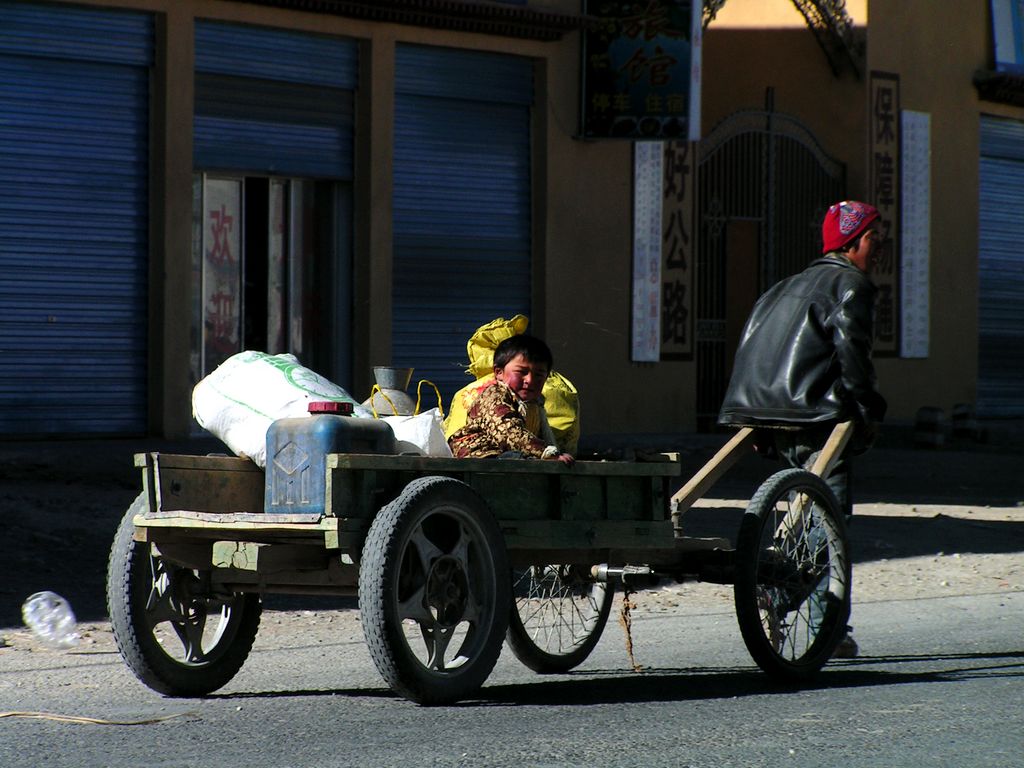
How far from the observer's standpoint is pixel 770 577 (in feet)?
22.3

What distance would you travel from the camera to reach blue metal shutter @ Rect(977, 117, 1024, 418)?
24812 mm

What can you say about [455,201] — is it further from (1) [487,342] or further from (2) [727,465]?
(2) [727,465]

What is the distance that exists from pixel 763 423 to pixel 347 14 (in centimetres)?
1034

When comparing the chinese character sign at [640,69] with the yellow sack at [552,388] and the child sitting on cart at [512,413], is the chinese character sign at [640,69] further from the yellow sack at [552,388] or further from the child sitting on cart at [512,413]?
the child sitting on cart at [512,413]

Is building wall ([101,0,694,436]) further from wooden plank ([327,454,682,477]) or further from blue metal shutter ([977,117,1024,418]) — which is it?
wooden plank ([327,454,682,477])

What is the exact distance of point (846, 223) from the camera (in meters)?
7.69

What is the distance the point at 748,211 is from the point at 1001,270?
221 inches

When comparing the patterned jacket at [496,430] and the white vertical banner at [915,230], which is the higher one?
the white vertical banner at [915,230]

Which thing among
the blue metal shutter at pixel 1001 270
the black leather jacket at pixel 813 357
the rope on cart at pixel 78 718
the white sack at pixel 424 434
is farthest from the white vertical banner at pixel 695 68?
the rope on cart at pixel 78 718

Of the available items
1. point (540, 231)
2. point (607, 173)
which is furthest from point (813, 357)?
point (607, 173)

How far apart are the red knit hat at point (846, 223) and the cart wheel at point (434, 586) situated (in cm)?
252

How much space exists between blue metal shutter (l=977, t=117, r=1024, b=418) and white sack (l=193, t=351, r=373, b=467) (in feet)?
64.2

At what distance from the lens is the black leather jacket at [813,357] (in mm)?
7340

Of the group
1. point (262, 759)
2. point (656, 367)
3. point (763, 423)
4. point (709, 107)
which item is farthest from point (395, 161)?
point (262, 759)
